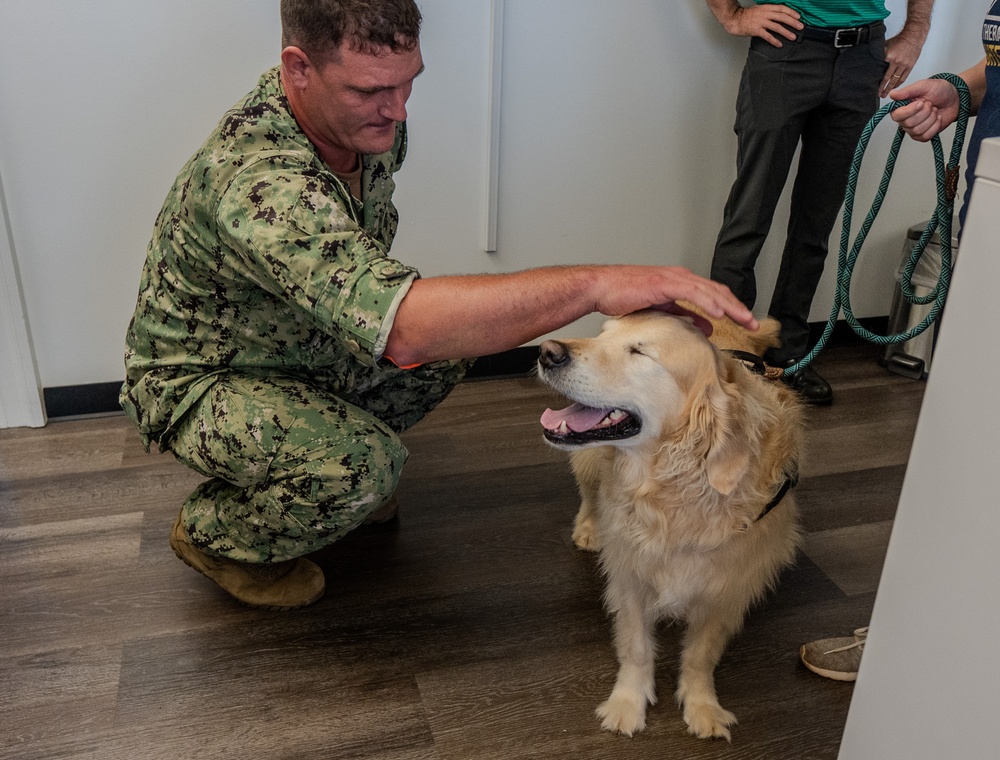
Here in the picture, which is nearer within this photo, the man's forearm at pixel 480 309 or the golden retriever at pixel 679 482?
the man's forearm at pixel 480 309

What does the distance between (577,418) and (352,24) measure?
2.30 feet

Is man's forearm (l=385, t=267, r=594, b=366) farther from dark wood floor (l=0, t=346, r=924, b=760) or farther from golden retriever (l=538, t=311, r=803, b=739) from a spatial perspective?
dark wood floor (l=0, t=346, r=924, b=760)

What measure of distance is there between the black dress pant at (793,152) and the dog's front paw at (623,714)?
4.90 ft

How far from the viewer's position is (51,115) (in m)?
2.10

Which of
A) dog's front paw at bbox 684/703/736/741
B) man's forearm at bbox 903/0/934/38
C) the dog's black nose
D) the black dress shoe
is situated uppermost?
man's forearm at bbox 903/0/934/38

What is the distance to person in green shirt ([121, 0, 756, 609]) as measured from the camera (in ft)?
3.70

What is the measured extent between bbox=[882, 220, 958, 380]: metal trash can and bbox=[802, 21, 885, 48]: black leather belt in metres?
0.73

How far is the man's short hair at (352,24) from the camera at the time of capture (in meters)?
1.23

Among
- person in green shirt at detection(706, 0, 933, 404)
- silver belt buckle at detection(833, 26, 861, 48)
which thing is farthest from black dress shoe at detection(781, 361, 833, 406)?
silver belt buckle at detection(833, 26, 861, 48)

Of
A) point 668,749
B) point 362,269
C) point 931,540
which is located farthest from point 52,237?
point 931,540

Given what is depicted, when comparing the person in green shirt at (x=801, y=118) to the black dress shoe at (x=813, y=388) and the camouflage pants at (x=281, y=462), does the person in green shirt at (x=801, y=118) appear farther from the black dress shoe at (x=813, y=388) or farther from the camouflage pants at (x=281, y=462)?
the camouflage pants at (x=281, y=462)

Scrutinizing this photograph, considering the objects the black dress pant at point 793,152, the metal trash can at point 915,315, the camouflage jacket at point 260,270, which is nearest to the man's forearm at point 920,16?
the black dress pant at point 793,152

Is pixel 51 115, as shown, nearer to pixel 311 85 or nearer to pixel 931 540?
pixel 311 85

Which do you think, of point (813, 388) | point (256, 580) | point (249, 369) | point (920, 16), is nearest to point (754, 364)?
point (249, 369)
